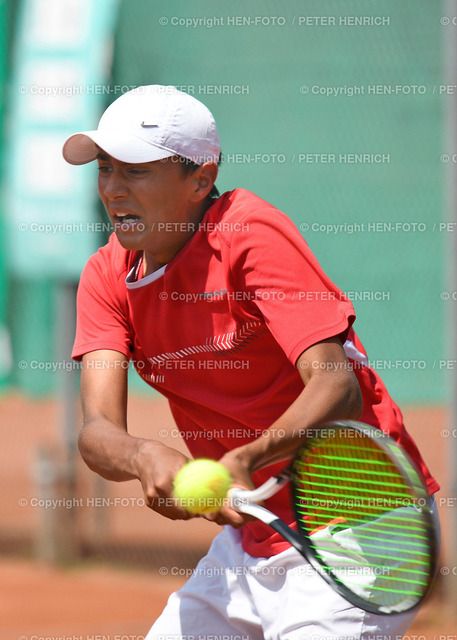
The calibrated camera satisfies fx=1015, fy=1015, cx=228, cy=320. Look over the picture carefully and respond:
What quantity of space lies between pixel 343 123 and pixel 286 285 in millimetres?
4520

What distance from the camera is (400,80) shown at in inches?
236

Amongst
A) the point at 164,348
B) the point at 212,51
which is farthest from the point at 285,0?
the point at 164,348

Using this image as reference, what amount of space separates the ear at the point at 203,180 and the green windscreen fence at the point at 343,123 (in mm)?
2803

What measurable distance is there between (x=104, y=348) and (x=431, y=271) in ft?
19.9

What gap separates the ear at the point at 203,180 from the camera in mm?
2541

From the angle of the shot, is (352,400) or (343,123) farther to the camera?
(343,123)

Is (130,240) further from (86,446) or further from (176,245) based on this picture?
(86,446)

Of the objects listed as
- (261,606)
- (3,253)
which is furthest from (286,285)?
(3,253)

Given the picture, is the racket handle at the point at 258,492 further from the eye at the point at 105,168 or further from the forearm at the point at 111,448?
the eye at the point at 105,168

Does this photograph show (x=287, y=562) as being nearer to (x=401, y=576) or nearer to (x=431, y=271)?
(x=401, y=576)

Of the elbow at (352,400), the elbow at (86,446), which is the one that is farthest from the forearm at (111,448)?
the elbow at (352,400)

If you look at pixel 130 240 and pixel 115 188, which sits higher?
pixel 115 188

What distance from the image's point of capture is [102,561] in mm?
6219

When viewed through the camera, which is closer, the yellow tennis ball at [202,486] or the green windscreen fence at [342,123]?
the yellow tennis ball at [202,486]
